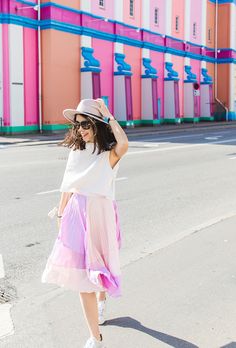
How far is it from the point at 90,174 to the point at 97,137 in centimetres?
27

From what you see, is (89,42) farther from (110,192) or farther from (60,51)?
(110,192)

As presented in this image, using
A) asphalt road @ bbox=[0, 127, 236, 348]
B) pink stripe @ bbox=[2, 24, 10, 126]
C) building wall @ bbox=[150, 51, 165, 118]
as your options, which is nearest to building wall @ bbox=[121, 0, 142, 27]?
building wall @ bbox=[150, 51, 165, 118]

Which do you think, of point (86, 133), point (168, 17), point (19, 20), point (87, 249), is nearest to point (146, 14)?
point (168, 17)

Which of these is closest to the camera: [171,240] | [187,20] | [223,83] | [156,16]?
[171,240]

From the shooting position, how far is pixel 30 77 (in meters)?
29.9

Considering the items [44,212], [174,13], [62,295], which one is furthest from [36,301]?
[174,13]

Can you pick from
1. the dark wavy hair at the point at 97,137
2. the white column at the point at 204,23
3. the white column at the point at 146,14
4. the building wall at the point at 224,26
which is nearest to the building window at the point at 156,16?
the white column at the point at 146,14

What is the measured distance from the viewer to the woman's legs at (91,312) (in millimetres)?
3908

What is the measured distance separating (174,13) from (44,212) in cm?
3709

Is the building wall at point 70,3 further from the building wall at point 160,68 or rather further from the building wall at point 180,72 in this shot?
the building wall at point 180,72

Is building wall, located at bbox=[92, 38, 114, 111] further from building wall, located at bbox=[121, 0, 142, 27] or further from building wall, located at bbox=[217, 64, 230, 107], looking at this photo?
building wall, located at bbox=[217, 64, 230, 107]

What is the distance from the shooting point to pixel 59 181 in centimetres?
1233

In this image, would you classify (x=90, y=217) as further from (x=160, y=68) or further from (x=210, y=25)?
(x=210, y=25)

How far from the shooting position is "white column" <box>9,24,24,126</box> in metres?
28.3
